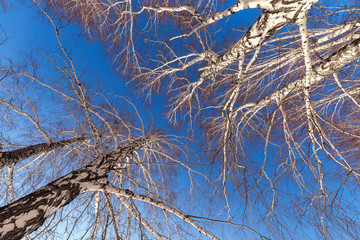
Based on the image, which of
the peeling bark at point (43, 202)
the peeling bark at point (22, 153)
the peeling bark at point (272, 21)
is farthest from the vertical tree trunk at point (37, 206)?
the peeling bark at point (272, 21)

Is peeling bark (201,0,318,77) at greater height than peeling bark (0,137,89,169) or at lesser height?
greater

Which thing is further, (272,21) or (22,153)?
(22,153)

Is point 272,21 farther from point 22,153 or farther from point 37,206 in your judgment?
point 22,153

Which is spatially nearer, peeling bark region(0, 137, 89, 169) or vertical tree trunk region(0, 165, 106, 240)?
vertical tree trunk region(0, 165, 106, 240)

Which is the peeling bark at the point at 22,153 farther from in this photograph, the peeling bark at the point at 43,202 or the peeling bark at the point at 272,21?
the peeling bark at the point at 272,21

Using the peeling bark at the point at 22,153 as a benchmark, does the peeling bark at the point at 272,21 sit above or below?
above

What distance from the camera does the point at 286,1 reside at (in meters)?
1.37

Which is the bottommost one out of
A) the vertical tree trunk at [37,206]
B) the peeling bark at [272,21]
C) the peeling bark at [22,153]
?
the vertical tree trunk at [37,206]

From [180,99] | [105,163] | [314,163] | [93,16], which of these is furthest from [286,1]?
[93,16]

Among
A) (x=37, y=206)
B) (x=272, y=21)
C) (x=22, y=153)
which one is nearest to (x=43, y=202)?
(x=37, y=206)

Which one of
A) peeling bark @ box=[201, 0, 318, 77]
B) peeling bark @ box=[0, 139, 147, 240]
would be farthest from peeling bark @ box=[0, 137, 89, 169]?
peeling bark @ box=[201, 0, 318, 77]

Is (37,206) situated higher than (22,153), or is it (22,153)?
(22,153)

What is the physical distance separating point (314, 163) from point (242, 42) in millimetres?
1860

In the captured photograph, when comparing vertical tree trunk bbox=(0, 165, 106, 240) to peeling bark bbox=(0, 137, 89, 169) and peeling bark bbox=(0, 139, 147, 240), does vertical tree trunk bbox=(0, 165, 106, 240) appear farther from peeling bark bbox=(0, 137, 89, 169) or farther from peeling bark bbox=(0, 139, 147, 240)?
peeling bark bbox=(0, 137, 89, 169)
